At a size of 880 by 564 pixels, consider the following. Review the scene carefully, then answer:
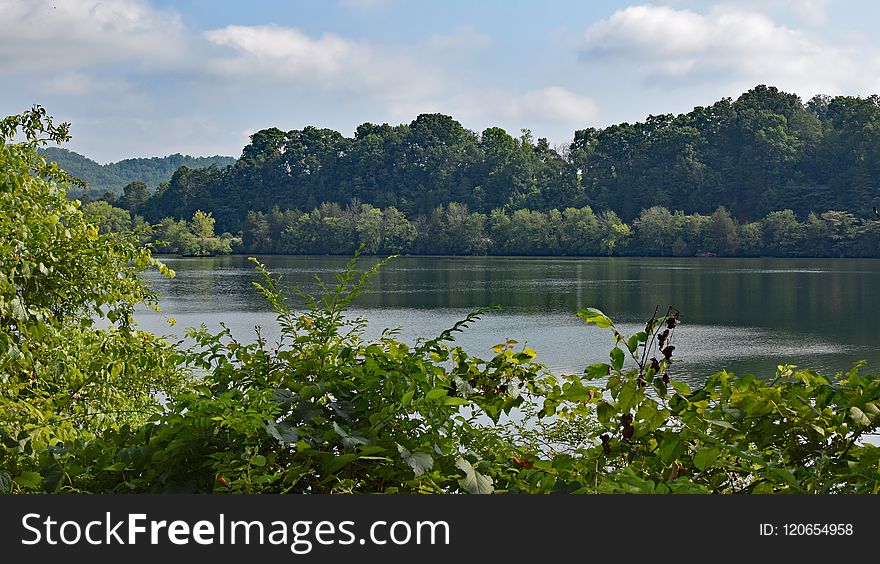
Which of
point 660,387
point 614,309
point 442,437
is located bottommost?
point 614,309

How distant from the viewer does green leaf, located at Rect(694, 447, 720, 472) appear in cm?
191

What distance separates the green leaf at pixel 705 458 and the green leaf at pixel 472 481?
1.36 ft

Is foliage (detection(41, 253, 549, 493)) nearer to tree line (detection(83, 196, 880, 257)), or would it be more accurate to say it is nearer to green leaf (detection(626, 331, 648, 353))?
green leaf (detection(626, 331, 648, 353))

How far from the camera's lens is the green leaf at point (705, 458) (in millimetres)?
1908

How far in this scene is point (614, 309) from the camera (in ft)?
103

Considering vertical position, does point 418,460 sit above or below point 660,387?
below

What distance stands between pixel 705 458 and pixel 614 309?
98.4 ft

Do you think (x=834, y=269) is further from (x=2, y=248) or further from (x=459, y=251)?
(x=2, y=248)

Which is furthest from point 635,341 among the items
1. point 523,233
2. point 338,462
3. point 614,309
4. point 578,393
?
point 523,233

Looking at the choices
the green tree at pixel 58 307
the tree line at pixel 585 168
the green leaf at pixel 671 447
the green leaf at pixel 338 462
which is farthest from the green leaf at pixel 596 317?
the tree line at pixel 585 168

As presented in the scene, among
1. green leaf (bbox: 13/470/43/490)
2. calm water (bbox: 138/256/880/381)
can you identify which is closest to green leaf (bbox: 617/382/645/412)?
green leaf (bbox: 13/470/43/490)

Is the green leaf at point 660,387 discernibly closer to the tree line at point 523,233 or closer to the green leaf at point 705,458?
the green leaf at point 705,458

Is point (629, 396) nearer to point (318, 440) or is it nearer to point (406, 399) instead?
point (406, 399)

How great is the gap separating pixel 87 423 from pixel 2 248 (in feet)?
6.75
